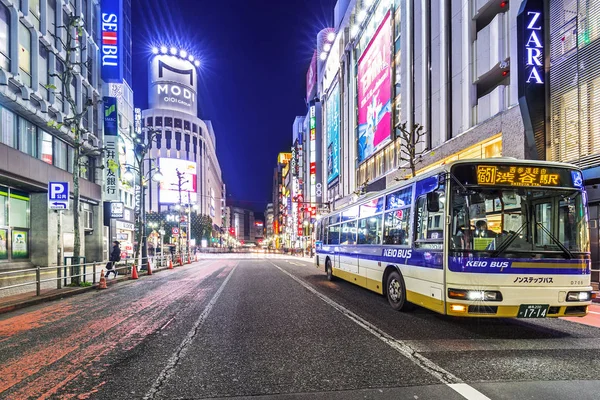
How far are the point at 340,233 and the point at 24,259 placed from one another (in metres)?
18.8

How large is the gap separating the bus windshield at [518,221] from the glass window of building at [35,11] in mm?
24558

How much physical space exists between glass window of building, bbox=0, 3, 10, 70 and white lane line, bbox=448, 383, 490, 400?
875 inches

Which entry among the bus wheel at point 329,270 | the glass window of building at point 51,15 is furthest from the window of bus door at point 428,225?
the glass window of building at point 51,15

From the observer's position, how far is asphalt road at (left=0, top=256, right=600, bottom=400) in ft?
14.1

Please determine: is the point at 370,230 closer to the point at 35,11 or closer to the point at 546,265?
the point at 546,265

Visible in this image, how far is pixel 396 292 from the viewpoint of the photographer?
30.3ft

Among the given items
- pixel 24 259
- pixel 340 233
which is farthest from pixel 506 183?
pixel 24 259

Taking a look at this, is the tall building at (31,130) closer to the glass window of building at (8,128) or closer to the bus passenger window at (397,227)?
the glass window of building at (8,128)

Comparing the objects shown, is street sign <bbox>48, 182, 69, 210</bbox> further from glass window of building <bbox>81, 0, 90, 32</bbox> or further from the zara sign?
glass window of building <bbox>81, 0, 90, 32</bbox>

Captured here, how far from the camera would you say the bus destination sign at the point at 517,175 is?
6840 millimetres

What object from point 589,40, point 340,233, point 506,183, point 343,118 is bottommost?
point 340,233

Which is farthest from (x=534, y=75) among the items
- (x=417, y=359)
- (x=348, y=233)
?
(x=417, y=359)

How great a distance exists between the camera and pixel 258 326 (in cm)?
751

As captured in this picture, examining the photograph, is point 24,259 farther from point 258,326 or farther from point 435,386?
point 435,386
